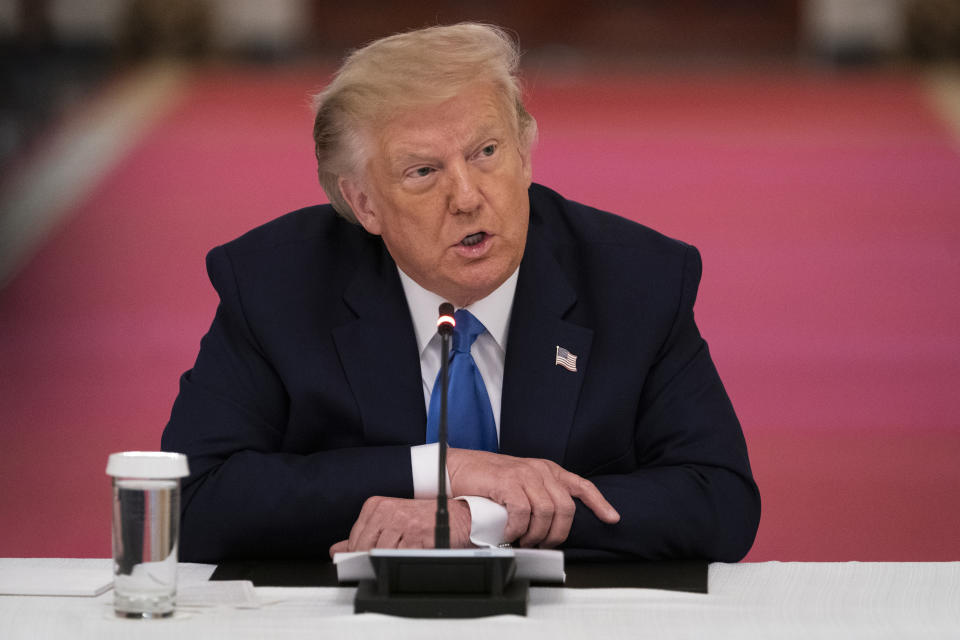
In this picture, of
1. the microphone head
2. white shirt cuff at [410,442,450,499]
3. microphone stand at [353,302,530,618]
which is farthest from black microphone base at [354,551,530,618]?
white shirt cuff at [410,442,450,499]

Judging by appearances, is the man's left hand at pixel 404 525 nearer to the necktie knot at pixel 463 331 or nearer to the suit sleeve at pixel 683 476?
the suit sleeve at pixel 683 476

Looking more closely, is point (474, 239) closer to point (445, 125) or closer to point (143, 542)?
point (445, 125)

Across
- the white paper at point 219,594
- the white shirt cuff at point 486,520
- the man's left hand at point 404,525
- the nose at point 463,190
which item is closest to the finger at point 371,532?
the man's left hand at point 404,525

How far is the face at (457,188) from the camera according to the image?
6.39ft

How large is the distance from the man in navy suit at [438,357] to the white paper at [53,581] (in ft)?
0.72

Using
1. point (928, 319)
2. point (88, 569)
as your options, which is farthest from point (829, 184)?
point (88, 569)

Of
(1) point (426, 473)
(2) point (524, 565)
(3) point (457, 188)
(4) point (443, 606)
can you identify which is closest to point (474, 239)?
(3) point (457, 188)

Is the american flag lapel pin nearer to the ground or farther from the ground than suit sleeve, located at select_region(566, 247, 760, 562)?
farther from the ground

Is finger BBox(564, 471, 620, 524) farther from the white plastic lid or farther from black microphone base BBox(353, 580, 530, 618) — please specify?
the white plastic lid

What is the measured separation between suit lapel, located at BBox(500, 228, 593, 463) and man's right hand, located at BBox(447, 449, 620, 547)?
151 millimetres

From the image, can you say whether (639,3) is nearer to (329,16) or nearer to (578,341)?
(329,16)

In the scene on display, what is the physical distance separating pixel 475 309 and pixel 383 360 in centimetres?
16

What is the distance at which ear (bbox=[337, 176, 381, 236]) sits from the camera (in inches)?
82.6

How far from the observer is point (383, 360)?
2.04 meters
